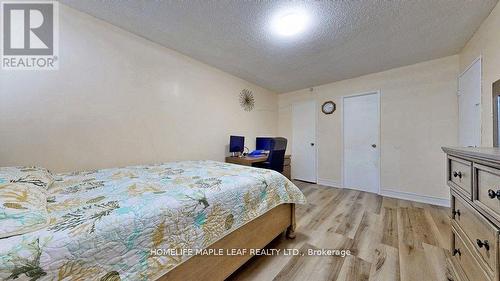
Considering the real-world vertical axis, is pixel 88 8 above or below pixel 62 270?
above

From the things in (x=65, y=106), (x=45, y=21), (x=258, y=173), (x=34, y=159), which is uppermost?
(x=45, y=21)

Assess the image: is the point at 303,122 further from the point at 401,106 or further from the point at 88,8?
the point at 88,8

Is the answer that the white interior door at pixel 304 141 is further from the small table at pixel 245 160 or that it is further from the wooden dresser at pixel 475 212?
the wooden dresser at pixel 475 212

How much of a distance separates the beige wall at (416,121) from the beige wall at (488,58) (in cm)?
73

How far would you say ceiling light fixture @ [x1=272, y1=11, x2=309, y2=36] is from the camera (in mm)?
1702

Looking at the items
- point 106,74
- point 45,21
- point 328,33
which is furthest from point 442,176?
point 45,21

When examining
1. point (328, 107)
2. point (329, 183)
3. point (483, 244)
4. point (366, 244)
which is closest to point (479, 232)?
point (483, 244)

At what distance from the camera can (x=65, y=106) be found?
169cm

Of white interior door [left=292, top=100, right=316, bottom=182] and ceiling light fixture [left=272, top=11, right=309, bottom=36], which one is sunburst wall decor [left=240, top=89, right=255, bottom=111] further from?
ceiling light fixture [left=272, top=11, right=309, bottom=36]

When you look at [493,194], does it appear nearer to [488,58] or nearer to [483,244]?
[483,244]

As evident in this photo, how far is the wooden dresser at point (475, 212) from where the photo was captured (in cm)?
68

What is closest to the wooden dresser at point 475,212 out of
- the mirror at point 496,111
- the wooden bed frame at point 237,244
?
the mirror at point 496,111

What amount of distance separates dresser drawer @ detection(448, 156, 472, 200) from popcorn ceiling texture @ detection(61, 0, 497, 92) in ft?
4.68

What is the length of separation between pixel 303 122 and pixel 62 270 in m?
4.10
